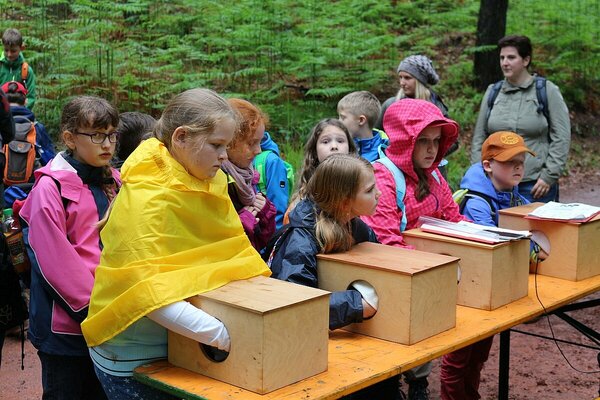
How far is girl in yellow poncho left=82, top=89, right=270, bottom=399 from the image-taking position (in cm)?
273

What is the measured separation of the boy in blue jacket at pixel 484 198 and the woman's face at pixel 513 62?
2.05 meters

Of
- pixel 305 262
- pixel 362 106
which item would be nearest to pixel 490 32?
pixel 362 106

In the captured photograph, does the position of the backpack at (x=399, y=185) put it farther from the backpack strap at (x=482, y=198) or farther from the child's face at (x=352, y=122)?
the child's face at (x=352, y=122)

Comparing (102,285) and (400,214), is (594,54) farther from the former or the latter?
(102,285)

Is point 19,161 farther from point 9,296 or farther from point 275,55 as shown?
point 275,55

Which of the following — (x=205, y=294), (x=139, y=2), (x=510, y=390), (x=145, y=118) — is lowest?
(x=510, y=390)

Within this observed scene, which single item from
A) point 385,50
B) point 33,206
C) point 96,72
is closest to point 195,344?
point 33,206

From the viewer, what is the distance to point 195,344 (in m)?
2.82

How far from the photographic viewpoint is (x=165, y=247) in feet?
9.17

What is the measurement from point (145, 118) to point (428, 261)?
1738 millimetres

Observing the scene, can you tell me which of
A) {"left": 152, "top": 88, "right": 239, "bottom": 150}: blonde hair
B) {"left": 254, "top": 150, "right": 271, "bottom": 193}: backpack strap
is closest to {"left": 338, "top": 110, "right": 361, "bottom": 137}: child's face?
{"left": 254, "top": 150, "right": 271, "bottom": 193}: backpack strap

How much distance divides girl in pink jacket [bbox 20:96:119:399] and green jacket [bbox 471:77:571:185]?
13.1 feet

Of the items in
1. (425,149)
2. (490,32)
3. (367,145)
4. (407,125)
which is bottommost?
(367,145)

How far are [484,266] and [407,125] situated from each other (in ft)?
2.82
